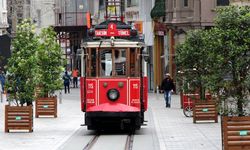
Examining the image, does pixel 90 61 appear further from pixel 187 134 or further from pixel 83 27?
pixel 83 27

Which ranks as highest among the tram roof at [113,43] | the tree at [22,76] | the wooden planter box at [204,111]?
the tram roof at [113,43]

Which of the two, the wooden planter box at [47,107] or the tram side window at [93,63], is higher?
the tram side window at [93,63]

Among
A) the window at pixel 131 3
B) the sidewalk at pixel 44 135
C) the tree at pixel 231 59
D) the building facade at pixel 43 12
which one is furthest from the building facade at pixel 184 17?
the building facade at pixel 43 12

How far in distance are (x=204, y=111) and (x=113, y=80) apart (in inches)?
222

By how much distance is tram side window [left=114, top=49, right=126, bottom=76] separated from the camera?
86.0 feet

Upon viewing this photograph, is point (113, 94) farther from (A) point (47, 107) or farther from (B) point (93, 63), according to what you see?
(A) point (47, 107)

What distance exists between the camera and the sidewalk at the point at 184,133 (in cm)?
2178

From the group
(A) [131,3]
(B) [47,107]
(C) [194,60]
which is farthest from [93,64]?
(A) [131,3]

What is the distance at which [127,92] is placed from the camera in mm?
26078

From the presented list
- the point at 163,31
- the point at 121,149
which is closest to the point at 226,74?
the point at 121,149

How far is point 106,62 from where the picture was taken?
26.3 meters

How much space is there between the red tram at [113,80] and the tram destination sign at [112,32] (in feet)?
0.22

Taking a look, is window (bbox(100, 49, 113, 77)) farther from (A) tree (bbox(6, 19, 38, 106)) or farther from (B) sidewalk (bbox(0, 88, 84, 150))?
(A) tree (bbox(6, 19, 38, 106))

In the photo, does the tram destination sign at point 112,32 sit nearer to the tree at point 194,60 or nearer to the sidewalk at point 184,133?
the sidewalk at point 184,133
